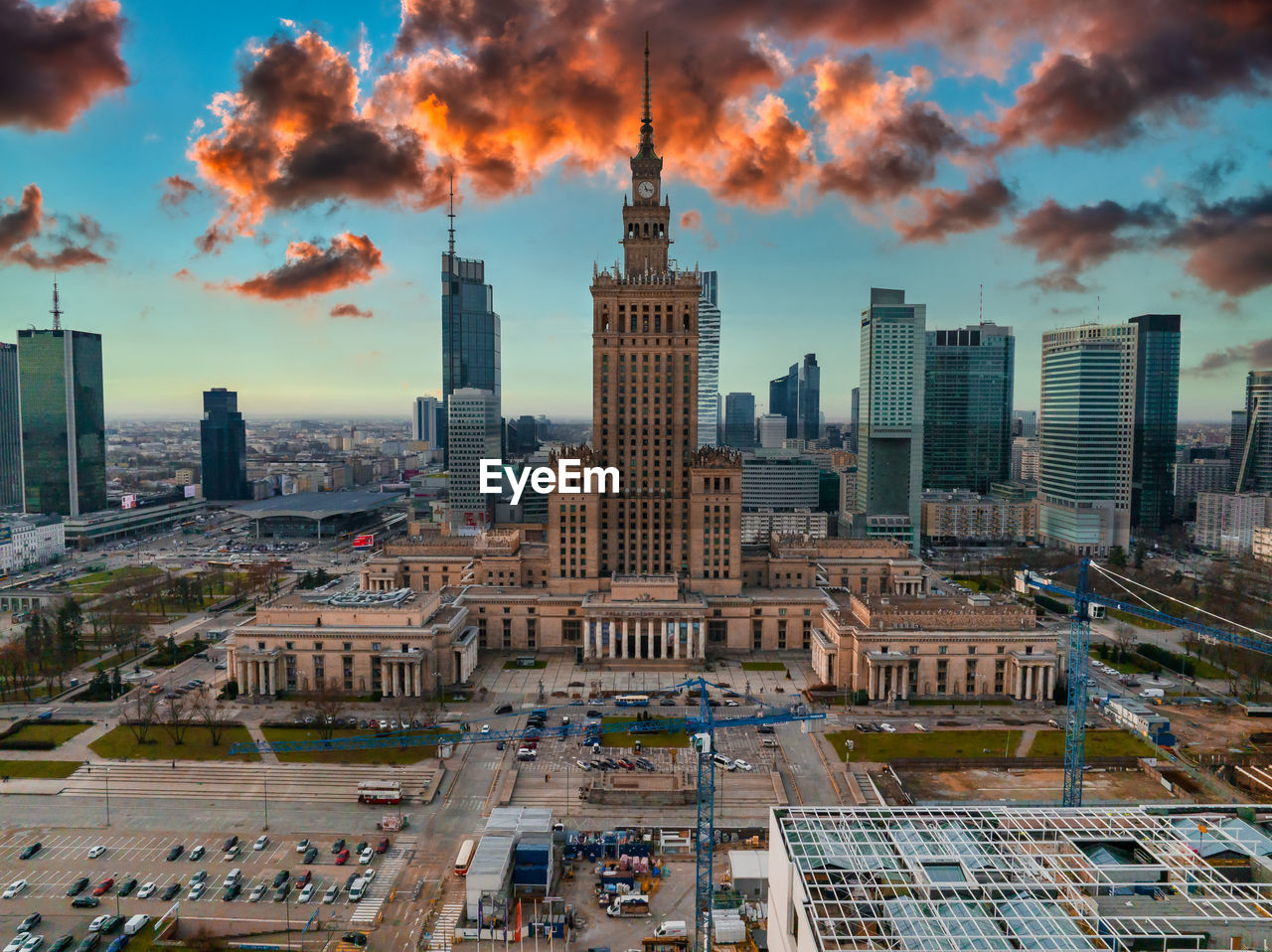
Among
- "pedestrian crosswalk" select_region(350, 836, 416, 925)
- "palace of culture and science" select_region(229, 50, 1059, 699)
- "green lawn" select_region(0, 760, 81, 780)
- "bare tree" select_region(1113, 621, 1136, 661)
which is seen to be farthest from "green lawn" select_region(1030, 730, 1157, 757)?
"green lawn" select_region(0, 760, 81, 780)

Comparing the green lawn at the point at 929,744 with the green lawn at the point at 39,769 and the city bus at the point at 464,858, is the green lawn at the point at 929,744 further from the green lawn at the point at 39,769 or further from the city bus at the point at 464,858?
the green lawn at the point at 39,769

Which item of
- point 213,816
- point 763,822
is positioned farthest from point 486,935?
point 213,816

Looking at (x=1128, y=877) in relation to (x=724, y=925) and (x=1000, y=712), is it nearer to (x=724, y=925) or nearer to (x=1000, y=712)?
(x=724, y=925)

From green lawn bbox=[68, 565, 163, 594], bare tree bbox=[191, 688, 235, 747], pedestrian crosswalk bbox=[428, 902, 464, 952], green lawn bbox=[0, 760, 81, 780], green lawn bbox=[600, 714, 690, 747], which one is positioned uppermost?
green lawn bbox=[68, 565, 163, 594]

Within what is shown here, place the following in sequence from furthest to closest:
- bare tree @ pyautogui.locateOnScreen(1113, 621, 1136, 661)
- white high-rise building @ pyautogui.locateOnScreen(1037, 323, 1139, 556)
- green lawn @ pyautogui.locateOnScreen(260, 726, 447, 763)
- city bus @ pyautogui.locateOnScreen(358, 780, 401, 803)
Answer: white high-rise building @ pyautogui.locateOnScreen(1037, 323, 1139, 556), bare tree @ pyautogui.locateOnScreen(1113, 621, 1136, 661), green lawn @ pyautogui.locateOnScreen(260, 726, 447, 763), city bus @ pyautogui.locateOnScreen(358, 780, 401, 803)

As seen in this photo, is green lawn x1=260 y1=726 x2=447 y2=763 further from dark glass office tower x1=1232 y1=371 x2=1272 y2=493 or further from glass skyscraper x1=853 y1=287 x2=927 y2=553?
dark glass office tower x1=1232 y1=371 x2=1272 y2=493

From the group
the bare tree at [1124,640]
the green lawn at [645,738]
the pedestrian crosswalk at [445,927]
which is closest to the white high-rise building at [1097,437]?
the bare tree at [1124,640]
